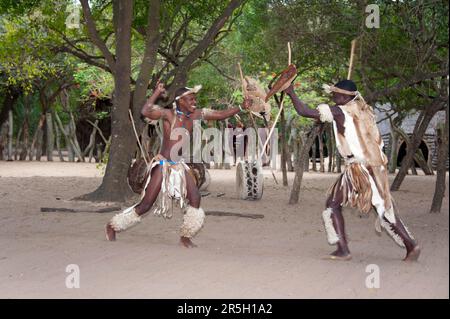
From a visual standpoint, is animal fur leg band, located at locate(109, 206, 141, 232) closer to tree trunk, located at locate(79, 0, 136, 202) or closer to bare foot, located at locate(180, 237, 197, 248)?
bare foot, located at locate(180, 237, 197, 248)

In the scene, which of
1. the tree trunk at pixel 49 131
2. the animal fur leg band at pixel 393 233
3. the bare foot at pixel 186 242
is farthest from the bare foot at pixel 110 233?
the tree trunk at pixel 49 131

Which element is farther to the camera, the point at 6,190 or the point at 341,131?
the point at 6,190

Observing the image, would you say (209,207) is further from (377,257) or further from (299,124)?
(299,124)

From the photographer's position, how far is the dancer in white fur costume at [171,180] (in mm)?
6664

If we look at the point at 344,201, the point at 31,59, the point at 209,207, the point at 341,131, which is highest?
the point at 31,59

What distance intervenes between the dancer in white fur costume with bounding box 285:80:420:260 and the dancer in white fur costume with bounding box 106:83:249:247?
1.27 meters

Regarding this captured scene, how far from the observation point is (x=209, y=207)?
37.3 feet

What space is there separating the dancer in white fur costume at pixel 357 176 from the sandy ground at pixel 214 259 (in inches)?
10.6

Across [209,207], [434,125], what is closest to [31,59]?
[209,207]

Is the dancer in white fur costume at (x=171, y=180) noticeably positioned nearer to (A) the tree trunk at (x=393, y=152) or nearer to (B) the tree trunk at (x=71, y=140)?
(A) the tree trunk at (x=393, y=152)

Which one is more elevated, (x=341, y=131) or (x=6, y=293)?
(x=341, y=131)

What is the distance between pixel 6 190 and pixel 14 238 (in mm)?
6506

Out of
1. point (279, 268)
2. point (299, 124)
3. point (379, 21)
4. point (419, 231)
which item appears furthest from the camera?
point (299, 124)

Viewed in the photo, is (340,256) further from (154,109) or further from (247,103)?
(154,109)
